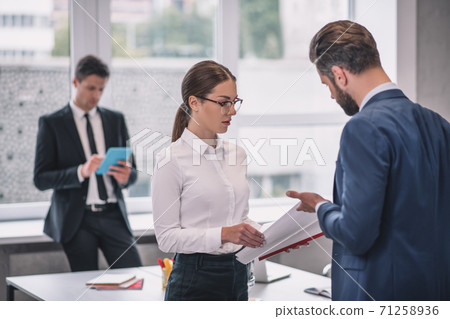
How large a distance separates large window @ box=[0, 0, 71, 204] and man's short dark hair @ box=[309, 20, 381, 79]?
1870 millimetres

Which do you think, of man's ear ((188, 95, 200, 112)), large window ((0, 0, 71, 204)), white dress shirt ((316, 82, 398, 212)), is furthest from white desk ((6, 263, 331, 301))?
large window ((0, 0, 71, 204))

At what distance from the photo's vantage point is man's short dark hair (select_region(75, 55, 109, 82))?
2410mm

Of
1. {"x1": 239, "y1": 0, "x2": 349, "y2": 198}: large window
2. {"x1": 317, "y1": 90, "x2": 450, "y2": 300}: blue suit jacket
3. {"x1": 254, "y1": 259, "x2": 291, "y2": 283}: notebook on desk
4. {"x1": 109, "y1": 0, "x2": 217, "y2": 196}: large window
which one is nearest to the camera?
{"x1": 317, "y1": 90, "x2": 450, "y2": 300}: blue suit jacket

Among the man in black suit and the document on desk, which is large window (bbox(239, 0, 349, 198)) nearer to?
the document on desk

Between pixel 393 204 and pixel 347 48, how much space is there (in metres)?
0.33

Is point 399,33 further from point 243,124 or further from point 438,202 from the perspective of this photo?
point 438,202

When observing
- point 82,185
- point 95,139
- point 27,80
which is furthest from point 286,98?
point 27,80

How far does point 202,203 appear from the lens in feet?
4.54

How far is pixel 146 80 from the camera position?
2680mm

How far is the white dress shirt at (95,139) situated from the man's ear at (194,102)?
1095mm

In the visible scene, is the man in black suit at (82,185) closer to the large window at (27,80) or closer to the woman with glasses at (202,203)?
the large window at (27,80)

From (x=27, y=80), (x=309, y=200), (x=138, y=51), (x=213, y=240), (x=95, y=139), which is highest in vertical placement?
(x=138, y=51)

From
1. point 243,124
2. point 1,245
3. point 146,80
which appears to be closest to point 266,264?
point 243,124

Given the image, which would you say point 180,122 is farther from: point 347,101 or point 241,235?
point 347,101
